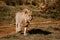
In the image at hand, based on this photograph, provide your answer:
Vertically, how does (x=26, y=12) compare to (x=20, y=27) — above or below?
above

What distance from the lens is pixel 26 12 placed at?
1309cm

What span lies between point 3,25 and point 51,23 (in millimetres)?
3977

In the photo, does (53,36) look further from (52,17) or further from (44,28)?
(52,17)

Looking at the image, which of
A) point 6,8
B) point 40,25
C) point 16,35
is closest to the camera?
point 16,35

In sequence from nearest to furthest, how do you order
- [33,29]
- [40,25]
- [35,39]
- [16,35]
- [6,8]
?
[35,39], [16,35], [33,29], [40,25], [6,8]

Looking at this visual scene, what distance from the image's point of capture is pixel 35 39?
11805 mm

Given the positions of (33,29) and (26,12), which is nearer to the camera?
(26,12)

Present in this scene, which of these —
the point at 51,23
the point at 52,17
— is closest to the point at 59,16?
the point at 52,17

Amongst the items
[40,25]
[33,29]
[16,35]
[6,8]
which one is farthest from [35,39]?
[6,8]

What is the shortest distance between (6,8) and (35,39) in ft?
21.9

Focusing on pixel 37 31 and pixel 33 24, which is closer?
pixel 37 31

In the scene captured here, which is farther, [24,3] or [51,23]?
[24,3]

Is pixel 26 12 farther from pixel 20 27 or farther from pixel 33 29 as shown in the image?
pixel 33 29

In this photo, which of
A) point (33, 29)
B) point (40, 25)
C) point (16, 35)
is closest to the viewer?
point (16, 35)
